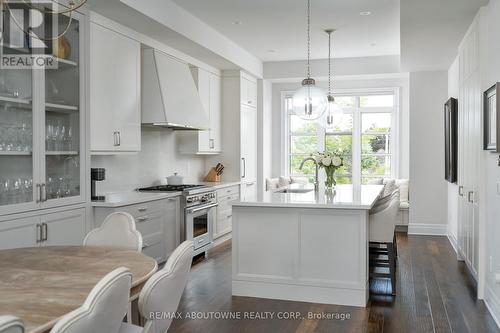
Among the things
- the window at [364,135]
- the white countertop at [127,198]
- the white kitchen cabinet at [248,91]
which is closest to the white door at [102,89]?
the white countertop at [127,198]

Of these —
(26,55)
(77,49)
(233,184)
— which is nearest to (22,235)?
(26,55)

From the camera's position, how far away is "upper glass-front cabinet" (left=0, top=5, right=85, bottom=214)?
3.25 meters

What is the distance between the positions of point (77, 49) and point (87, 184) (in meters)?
1.10

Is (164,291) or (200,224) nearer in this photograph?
(164,291)

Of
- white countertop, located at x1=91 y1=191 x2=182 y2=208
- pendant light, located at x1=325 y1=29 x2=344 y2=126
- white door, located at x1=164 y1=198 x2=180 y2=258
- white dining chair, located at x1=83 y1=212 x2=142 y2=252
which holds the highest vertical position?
pendant light, located at x1=325 y1=29 x2=344 y2=126

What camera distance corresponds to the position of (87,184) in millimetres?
4039

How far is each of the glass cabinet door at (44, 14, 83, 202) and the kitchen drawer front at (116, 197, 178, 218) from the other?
1.90 feet

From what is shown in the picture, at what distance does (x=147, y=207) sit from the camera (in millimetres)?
4727

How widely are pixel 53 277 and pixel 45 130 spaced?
6.24 feet

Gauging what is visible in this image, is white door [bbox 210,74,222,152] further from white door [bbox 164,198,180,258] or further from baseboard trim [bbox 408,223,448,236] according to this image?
baseboard trim [bbox 408,223,448,236]

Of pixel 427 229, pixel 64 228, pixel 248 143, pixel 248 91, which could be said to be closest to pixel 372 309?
pixel 64 228

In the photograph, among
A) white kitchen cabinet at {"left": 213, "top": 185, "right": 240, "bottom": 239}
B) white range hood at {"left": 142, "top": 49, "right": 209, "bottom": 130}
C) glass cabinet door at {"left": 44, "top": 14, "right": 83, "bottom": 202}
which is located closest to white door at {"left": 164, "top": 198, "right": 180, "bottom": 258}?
white range hood at {"left": 142, "top": 49, "right": 209, "bottom": 130}

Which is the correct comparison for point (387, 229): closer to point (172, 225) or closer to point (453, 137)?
point (172, 225)

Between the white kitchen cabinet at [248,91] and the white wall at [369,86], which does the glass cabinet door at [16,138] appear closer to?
the white kitchen cabinet at [248,91]
